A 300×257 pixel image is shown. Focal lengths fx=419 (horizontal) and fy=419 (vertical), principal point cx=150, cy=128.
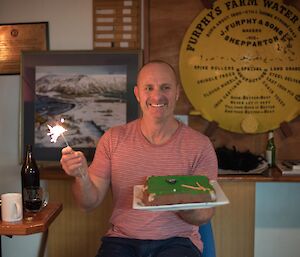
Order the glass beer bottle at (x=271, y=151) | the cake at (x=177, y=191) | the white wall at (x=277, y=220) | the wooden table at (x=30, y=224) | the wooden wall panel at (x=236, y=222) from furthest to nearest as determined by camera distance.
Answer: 1. the white wall at (x=277, y=220)
2. the glass beer bottle at (x=271, y=151)
3. the wooden wall panel at (x=236, y=222)
4. the wooden table at (x=30, y=224)
5. the cake at (x=177, y=191)

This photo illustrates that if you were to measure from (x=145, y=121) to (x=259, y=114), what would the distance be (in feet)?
3.00

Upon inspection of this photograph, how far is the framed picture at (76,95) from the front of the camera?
2.38 m

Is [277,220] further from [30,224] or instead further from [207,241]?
[30,224]

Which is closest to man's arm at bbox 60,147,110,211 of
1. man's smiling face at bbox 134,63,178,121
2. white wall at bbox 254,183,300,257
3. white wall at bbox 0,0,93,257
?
man's smiling face at bbox 134,63,178,121

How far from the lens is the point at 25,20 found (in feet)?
8.05

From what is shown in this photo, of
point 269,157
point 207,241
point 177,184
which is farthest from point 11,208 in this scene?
point 269,157

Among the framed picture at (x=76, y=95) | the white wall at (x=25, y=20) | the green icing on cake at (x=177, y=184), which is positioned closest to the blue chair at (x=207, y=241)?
the green icing on cake at (x=177, y=184)

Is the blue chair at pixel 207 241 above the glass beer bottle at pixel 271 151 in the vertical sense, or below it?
below

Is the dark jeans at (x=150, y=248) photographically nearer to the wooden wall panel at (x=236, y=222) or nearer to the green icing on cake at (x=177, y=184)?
the green icing on cake at (x=177, y=184)

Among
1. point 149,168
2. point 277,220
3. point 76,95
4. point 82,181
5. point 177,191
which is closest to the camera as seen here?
point 177,191

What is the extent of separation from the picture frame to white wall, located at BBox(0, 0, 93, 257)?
3 centimetres

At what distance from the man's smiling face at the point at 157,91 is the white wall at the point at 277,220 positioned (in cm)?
107

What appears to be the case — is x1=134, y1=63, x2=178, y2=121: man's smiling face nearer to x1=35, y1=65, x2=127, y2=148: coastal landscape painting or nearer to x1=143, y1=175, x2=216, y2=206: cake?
x1=143, y1=175, x2=216, y2=206: cake

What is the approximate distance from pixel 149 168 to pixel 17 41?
129 cm
